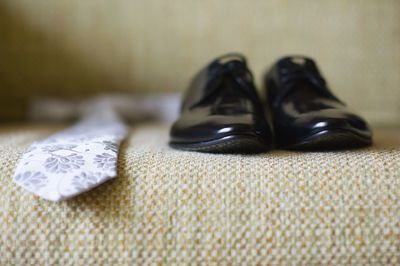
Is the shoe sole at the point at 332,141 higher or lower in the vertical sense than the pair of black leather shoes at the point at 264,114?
lower

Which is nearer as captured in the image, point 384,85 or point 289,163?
point 289,163

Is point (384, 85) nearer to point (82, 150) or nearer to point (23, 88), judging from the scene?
point (82, 150)

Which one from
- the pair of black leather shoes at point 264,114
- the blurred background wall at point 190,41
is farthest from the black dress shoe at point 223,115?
the blurred background wall at point 190,41

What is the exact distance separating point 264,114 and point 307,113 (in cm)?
Result: 8

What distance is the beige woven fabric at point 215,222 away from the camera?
366mm

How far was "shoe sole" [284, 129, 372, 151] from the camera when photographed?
424mm

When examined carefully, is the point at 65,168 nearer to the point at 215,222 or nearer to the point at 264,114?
the point at 215,222

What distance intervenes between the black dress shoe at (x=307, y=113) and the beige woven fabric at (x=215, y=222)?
0.19 feet

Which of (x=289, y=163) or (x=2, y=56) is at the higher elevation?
(x=2, y=56)

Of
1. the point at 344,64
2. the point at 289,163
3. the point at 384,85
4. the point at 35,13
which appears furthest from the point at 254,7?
the point at 289,163

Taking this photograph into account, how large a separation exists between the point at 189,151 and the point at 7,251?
0.22 meters

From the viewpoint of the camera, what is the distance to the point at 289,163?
0.41m

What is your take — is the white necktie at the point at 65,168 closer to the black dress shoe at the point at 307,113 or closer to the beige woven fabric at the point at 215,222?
the beige woven fabric at the point at 215,222

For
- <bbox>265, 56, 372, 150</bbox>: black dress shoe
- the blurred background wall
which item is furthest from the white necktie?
the blurred background wall
